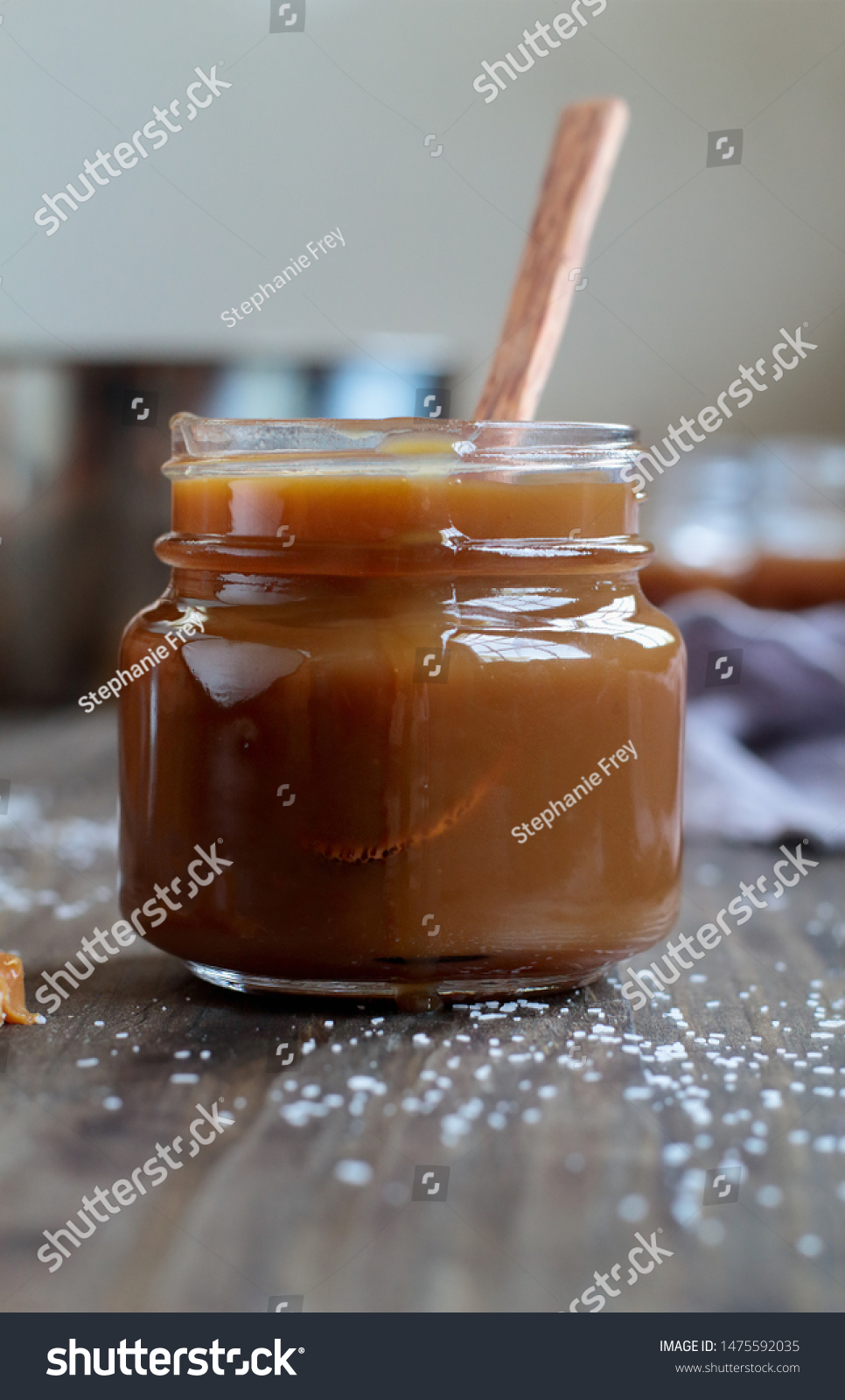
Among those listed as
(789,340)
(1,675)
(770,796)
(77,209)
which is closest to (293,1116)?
(770,796)

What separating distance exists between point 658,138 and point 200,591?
234cm

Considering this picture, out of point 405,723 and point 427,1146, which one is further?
point 405,723

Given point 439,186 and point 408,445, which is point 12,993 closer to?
point 408,445

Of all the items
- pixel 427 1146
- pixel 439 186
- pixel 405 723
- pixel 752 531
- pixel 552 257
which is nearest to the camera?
pixel 427 1146

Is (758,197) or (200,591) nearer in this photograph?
(200,591)

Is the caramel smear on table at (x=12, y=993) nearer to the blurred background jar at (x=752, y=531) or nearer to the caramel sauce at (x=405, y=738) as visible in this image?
the caramel sauce at (x=405, y=738)

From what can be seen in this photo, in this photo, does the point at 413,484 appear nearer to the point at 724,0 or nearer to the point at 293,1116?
the point at 293,1116

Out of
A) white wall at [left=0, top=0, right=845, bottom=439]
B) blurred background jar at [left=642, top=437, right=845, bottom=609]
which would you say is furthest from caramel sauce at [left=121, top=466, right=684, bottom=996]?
white wall at [left=0, top=0, right=845, bottom=439]

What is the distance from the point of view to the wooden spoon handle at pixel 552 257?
79 cm

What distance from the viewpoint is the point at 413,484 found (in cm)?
70

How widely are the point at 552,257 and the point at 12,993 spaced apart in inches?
20.3

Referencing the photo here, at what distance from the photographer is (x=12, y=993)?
2.37 ft

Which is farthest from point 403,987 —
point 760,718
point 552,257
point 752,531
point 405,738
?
point 752,531

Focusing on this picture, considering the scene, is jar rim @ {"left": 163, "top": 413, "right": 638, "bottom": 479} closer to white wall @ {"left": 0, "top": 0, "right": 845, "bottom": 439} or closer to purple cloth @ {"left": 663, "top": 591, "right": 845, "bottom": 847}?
purple cloth @ {"left": 663, "top": 591, "right": 845, "bottom": 847}
